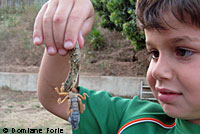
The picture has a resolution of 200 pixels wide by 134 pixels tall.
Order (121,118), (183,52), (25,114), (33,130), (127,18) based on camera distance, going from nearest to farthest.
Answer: (183,52) → (121,118) → (33,130) → (25,114) → (127,18)

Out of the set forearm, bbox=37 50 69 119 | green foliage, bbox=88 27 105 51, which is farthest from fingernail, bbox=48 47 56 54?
green foliage, bbox=88 27 105 51

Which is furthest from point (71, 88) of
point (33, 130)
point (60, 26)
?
point (33, 130)

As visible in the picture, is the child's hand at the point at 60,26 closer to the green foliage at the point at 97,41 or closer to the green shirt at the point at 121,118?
the green shirt at the point at 121,118

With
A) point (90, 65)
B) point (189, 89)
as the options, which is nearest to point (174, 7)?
point (189, 89)

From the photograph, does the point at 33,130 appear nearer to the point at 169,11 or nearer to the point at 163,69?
the point at 163,69

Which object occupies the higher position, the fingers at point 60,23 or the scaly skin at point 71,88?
the fingers at point 60,23

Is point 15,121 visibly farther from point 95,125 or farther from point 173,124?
point 173,124

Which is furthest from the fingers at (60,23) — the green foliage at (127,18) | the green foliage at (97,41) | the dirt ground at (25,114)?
the green foliage at (97,41)
